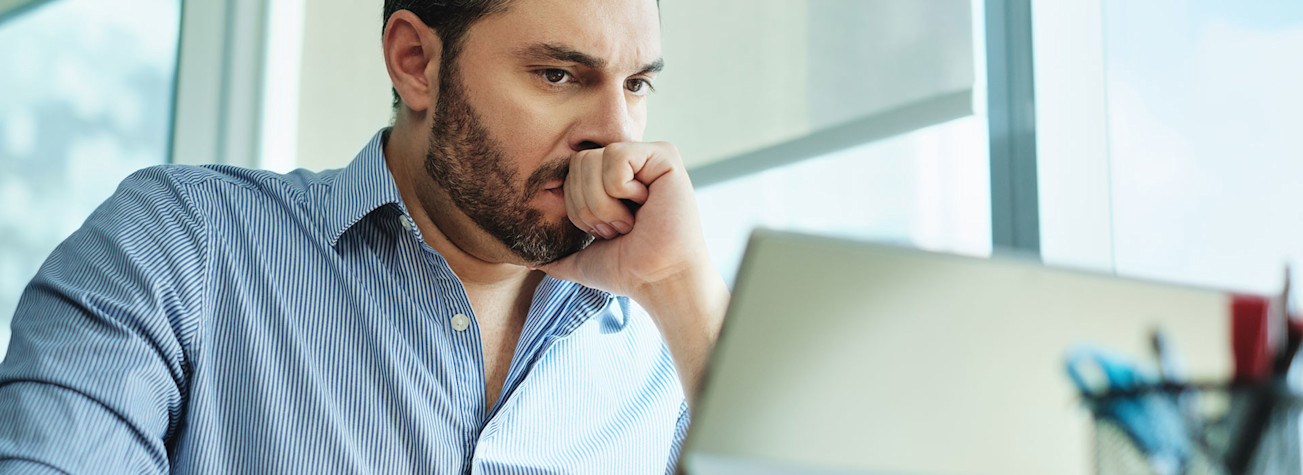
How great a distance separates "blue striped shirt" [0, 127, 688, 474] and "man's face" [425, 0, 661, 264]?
10 centimetres

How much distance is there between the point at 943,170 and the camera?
1.79 metres

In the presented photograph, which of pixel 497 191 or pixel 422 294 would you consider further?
pixel 497 191

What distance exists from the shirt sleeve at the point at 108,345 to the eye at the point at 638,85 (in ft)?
1.80

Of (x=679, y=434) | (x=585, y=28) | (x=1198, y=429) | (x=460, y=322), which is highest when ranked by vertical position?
(x=585, y=28)

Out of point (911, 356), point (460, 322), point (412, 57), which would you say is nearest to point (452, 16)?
point (412, 57)

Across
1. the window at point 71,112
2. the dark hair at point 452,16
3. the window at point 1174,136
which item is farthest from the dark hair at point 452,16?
the window at point 71,112

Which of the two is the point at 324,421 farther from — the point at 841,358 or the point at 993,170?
the point at 993,170

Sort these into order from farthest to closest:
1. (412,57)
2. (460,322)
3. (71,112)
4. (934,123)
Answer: (71,112)
(934,123)
(412,57)
(460,322)

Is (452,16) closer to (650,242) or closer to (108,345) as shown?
(650,242)

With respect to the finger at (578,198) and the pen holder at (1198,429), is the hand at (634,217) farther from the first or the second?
the pen holder at (1198,429)

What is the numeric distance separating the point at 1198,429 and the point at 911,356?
112mm

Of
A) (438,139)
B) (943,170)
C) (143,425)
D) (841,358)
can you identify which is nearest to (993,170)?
(943,170)

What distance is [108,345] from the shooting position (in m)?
1.02

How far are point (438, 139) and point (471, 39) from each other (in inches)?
5.5
